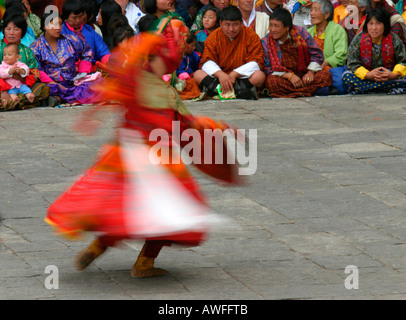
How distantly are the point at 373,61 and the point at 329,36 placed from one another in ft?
2.03

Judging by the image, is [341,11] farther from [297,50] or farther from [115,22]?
[115,22]

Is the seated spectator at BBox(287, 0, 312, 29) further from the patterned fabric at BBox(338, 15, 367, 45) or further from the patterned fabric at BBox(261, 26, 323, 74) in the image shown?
the patterned fabric at BBox(261, 26, 323, 74)

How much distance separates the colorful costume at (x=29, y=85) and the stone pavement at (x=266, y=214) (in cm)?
12

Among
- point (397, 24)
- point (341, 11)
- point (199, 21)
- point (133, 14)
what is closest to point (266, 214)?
point (397, 24)

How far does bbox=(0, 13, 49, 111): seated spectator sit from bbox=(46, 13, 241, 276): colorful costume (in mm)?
4339

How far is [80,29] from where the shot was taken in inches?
367

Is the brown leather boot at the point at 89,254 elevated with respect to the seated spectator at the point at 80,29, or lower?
lower

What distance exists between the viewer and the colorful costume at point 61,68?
898cm

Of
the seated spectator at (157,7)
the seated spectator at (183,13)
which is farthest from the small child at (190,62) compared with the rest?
the seated spectator at (183,13)

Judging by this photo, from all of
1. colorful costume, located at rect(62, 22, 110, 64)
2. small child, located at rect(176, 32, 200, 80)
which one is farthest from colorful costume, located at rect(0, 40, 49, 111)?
small child, located at rect(176, 32, 200, 80)

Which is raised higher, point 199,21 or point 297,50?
point 199,21

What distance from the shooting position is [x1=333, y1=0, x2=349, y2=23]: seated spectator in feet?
34.1

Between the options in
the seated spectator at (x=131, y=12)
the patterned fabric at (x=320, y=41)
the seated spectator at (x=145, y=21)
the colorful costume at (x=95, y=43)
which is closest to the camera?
the seated spectator at (x=145, y=21)

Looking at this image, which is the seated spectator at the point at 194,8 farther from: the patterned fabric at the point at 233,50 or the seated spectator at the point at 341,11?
Answer: the seated spectator at the point at 341,11
